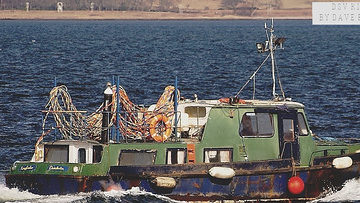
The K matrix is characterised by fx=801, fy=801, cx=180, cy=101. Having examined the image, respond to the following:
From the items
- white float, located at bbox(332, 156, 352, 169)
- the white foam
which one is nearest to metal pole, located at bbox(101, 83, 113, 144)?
the white foam

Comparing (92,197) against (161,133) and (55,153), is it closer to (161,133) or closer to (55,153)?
(55,153)

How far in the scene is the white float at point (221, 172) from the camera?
24359mm

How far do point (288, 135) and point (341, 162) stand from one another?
1863mm

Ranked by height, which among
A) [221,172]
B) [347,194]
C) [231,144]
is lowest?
[347,194]

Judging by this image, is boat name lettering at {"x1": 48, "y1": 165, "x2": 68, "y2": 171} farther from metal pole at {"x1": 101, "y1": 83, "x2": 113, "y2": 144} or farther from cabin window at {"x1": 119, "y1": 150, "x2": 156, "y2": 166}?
cabin window at {"x1": 119, "y1": 150, "x2": 156, "y2": 166}

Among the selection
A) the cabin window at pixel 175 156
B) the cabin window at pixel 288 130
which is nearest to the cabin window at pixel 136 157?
the cabin window at pixel 175 156

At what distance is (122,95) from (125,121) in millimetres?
1050

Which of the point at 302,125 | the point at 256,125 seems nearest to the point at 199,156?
the point at 256,125

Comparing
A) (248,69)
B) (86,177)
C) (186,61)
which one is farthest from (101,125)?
(186,61)

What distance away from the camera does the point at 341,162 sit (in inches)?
993

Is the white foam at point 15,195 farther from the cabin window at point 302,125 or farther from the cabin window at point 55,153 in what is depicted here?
the cabin window at point 302,125

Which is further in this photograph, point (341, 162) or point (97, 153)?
point (97, 153)

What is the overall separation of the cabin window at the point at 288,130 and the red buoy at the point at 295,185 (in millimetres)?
1406

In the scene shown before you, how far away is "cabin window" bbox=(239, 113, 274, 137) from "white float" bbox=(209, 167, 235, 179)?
1603mm
